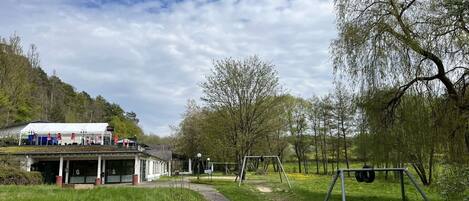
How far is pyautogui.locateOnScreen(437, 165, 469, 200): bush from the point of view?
1107 centimetres

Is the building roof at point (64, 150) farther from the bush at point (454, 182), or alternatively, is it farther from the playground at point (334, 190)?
the bush at point (454, 182)

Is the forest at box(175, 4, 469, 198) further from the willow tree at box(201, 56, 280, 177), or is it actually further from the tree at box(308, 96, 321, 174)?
the tree at box(308, 96, 321, 174)

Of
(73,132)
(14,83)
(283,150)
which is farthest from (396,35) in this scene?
(283,150)

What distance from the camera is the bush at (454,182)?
36.3 ft

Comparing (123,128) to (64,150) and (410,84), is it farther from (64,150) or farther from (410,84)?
(410,84)

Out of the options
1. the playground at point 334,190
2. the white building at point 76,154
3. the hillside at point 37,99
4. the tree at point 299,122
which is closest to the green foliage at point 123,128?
the hillside at point 37,99

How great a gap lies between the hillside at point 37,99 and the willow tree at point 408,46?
4090 cm

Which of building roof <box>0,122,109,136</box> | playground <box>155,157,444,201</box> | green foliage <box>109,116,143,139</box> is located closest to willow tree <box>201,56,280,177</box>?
playground <box>155,157,444,201</box>

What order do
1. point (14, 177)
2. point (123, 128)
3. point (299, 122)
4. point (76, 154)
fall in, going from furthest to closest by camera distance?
1. point (123, 128)
2. point (299, 122)
3. point (76, 154)
4. point (14, 177)

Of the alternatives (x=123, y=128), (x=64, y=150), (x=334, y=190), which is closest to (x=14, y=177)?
(x=64, y=150)

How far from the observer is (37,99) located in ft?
231

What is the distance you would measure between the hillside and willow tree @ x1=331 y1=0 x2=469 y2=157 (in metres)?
40.9

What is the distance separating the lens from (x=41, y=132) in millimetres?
48250

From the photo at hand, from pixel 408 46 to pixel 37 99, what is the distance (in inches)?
2678
